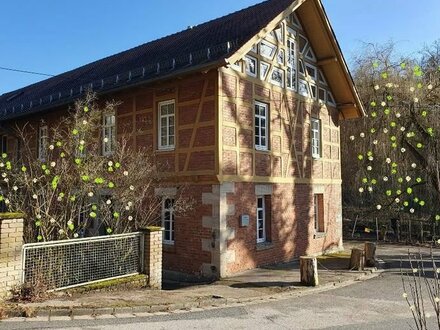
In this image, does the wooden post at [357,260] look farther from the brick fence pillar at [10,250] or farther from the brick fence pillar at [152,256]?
the brick fence pillar at [10,250]

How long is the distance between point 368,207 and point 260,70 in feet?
39.7

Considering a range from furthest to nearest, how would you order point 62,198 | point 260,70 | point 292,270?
point 260,70, point 292,270, point 62,198

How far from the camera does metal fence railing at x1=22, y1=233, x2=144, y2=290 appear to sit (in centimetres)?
803

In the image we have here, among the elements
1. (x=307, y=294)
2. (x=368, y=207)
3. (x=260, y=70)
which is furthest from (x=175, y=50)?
(x=368, y=207)

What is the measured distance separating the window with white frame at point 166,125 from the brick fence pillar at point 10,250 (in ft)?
20.0

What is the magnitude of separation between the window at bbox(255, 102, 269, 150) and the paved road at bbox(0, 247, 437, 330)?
5153 millimetres

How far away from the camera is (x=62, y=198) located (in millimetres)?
10328

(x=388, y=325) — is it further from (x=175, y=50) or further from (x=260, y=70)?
(x=175, y=50)

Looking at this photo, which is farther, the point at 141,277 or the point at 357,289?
the point at 357,289

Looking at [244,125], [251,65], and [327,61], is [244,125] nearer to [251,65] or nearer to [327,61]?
[251,65]

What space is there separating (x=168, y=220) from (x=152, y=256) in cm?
342

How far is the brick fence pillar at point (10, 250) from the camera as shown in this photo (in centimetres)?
744

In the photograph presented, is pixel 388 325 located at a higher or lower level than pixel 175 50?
lower

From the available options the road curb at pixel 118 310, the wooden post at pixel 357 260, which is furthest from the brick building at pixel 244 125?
the road curb at pixel 118 310
